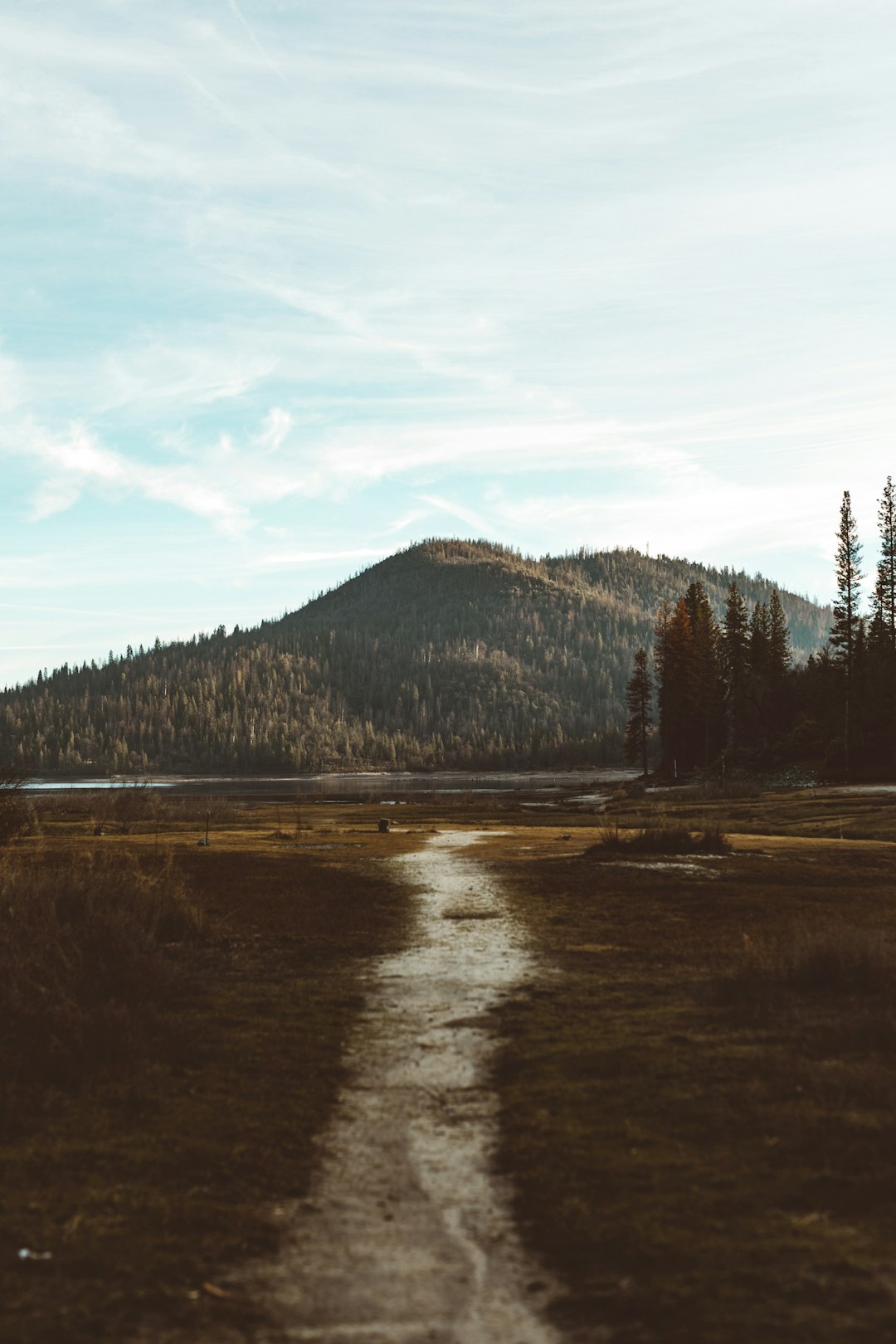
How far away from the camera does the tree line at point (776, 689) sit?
87562mm

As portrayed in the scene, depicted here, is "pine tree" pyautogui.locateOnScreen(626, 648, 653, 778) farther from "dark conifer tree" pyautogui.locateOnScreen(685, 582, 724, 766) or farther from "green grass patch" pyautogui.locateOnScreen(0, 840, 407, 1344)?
"green grass patch" pyautogui.locateOnScreen(0, 840, 407, 1344)

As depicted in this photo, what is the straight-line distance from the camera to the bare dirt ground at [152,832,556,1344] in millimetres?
6480

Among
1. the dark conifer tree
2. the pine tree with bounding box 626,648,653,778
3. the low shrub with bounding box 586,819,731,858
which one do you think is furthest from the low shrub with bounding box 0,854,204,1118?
the pine tree with bounding box 626,648,653,778

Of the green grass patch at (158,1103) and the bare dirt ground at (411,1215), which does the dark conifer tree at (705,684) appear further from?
the bare dirt ground at (411,1215)

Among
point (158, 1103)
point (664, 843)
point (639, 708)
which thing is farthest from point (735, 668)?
point (158, 1103)

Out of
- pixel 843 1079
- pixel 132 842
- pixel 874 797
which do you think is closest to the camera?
pixel 843 1079

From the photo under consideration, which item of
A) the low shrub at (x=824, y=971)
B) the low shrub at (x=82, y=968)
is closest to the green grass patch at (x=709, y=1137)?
the low shrub at (x=824, y=971)

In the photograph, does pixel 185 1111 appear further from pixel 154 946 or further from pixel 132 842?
pixel 132 842

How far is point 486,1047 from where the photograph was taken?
1255cm

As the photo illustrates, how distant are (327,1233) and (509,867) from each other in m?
24.3

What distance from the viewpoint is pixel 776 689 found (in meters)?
106

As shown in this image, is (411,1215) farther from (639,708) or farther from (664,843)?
(639,708)

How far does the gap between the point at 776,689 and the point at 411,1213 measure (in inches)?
4066

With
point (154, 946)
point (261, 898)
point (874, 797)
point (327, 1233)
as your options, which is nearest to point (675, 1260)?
point (327, 1233)
